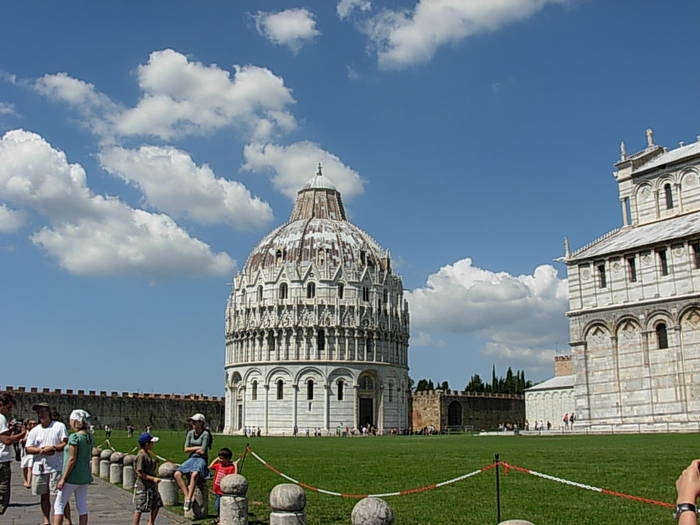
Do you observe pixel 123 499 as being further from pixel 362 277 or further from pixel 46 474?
pixel 362 277

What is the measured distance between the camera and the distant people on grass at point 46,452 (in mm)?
11054

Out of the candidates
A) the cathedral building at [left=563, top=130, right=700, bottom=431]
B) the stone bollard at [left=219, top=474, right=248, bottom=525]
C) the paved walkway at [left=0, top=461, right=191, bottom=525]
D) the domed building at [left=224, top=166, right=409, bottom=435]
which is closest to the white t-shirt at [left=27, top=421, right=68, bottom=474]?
the paved walkway at [left=0, top=461, right=191, bottom=525]

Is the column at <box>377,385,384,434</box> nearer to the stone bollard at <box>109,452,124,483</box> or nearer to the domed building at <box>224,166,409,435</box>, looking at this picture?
the domed building at <box>224,166,409,435</box>

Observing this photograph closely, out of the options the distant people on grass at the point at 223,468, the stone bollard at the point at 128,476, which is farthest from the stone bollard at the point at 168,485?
the stone bollard at the point at 128,476

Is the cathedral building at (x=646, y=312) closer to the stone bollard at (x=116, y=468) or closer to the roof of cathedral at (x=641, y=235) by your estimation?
the roof of cathedral at (x=641, y=235)

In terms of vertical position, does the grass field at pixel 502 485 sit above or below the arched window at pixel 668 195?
below

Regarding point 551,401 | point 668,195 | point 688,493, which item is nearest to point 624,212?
point 668,195

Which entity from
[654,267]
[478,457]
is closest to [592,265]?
[654,267]

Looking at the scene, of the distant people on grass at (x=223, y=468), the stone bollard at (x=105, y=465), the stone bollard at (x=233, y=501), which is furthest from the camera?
the stone bollard at (x=105, y=465)

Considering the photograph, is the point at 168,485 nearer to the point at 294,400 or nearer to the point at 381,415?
the point at 294,400

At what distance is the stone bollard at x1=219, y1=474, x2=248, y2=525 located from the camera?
36.0 feet

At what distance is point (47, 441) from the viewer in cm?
1113

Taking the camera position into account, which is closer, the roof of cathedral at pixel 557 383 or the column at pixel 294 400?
the column at pixel 294 400

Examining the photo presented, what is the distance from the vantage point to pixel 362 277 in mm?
80562
